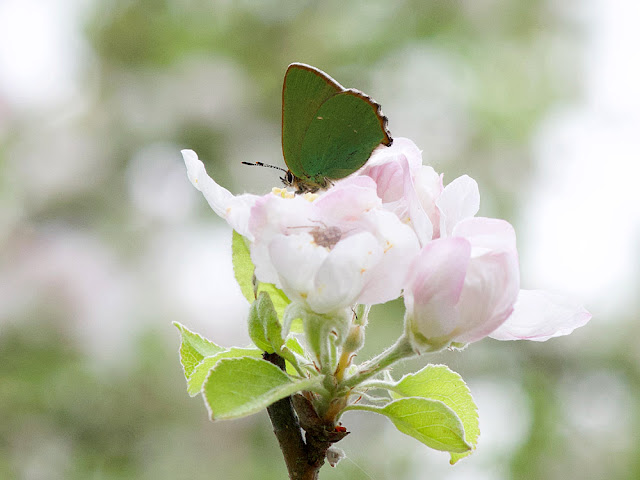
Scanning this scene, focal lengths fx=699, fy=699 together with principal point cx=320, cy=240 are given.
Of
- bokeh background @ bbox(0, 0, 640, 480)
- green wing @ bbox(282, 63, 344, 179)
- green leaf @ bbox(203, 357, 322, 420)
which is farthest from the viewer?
bokeh background @ bbox(0, 0, 640, 480)

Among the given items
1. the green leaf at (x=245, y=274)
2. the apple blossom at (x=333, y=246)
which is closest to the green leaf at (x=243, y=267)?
the green leaf at (x=245, y=274)

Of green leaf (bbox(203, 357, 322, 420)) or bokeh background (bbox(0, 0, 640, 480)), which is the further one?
bokeh background (bbox(0, 0, 640, 480))

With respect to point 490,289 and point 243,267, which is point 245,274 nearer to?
point 243,267

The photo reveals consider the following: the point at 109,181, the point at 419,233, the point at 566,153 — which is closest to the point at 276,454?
the point at 109,181

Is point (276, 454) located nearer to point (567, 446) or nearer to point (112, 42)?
point (567, 446)

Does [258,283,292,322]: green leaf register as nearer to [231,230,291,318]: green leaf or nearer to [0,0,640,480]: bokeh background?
[231,230,291,318]: green leaf

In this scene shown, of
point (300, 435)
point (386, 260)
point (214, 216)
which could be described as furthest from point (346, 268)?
point (214, 216)

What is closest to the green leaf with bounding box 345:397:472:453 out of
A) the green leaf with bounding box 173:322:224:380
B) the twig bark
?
the twig bark
